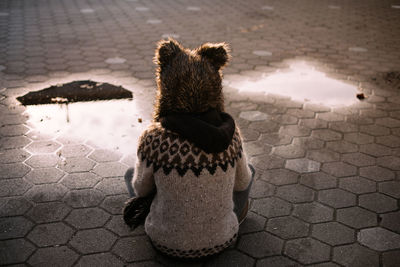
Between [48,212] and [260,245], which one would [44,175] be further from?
[260,245]

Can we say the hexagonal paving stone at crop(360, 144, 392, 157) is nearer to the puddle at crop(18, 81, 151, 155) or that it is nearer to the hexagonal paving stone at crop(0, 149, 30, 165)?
the puddle at crop(18, 81, 151, 155)

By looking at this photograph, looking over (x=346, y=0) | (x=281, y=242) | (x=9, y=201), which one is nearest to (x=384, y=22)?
(x=346, y=0)

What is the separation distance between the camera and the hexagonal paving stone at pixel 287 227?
10.3 feet

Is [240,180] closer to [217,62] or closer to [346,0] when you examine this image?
[217,62]

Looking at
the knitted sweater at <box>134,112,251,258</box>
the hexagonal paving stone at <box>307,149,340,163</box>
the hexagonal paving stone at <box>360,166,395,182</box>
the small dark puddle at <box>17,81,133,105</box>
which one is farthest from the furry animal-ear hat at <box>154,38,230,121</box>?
the small dark puddle at <box>17,81,133,105</box>

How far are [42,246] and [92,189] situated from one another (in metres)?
0.80

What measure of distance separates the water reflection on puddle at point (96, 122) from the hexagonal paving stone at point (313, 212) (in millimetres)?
1949

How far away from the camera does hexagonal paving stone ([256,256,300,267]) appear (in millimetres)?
2836

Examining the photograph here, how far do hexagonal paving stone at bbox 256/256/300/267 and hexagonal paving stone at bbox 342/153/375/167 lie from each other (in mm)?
1719

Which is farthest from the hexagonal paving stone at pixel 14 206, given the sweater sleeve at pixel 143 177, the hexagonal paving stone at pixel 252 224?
the hexagonal paving stone at pixel 252 224

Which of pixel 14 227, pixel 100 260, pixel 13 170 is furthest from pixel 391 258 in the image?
pixel 13 170

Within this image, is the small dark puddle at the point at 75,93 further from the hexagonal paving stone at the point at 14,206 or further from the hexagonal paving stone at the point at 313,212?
the hexagonal paving stone at the point at 313,212

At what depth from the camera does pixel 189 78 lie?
226cm

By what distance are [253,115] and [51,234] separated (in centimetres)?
309
